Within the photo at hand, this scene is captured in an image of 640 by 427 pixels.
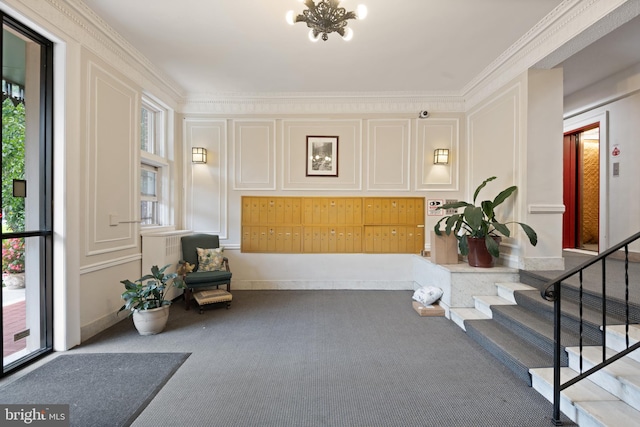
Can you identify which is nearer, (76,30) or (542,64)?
(76,30)

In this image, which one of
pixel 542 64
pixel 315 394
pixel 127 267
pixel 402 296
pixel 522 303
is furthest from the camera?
pixel 402 296

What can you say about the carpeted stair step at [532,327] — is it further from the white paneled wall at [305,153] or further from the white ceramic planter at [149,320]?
the white ceramic planter at [149,320]

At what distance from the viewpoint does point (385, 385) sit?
84.6 inches

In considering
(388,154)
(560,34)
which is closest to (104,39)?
(388,154)

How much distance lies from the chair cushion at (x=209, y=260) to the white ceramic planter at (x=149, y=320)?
1117 mm

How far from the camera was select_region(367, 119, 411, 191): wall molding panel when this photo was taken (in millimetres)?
4738

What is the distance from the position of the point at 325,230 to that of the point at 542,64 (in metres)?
3.39

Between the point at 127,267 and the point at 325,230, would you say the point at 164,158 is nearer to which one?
the point at 127,267

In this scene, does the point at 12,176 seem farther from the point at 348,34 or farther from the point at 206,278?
the point at 348,34

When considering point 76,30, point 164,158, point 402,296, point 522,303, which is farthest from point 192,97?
point 522,303

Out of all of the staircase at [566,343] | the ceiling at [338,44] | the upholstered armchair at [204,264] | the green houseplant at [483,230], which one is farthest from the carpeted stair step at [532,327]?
the upholstered armchair at [204,264]

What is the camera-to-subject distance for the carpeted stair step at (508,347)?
7.21 feet

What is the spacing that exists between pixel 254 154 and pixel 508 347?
13.3ft

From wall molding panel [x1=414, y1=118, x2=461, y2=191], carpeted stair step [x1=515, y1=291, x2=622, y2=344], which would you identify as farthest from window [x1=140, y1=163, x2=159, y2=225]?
carpeted stair step [x1=515, y1=291, x2=622, y2=344]
